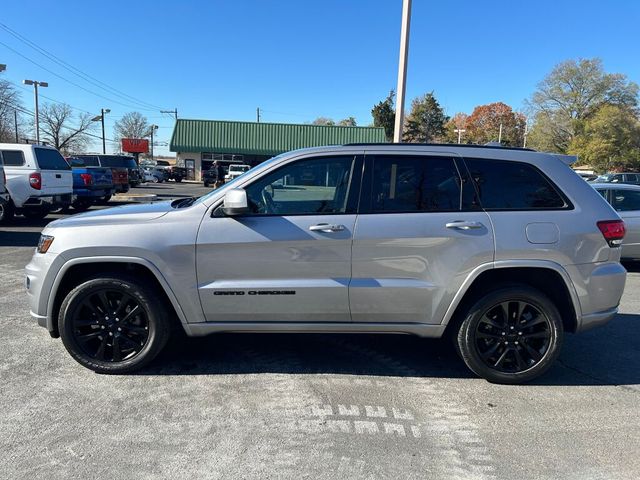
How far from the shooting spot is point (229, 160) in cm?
4247

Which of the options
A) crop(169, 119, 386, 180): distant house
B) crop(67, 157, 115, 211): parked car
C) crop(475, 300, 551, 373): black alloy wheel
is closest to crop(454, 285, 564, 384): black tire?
crop(475, 300, 551, 373): black alloy wheel

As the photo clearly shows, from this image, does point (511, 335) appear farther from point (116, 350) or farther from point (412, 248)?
point (116, 350)

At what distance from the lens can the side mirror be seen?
345 centimetres

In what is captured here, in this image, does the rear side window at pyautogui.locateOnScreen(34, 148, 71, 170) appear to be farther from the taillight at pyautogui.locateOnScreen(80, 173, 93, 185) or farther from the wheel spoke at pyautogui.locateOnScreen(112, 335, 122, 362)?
the wheel spoke at pyautogui.locateOnScreen(112, 335, 122, 362)

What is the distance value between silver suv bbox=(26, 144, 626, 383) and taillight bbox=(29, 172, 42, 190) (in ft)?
31.3

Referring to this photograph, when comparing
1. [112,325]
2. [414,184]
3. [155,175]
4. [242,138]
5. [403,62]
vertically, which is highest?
[242,138]

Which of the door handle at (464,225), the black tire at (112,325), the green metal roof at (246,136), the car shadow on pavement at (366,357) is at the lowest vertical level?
the car shadow on pavement at (366,357)

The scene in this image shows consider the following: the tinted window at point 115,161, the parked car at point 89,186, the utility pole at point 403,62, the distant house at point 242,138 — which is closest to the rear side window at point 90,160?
the tinted window at point 115,161

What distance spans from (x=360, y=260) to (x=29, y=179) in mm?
11371

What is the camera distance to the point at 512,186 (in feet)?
12.4

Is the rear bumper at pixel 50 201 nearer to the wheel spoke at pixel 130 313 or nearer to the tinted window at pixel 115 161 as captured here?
the wheel spoke at pixel 130 313

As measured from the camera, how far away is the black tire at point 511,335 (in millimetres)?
3709

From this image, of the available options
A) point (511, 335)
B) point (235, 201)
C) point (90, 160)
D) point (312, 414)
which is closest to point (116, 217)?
point (235, 201)

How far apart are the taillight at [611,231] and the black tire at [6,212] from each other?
13.0 metres
